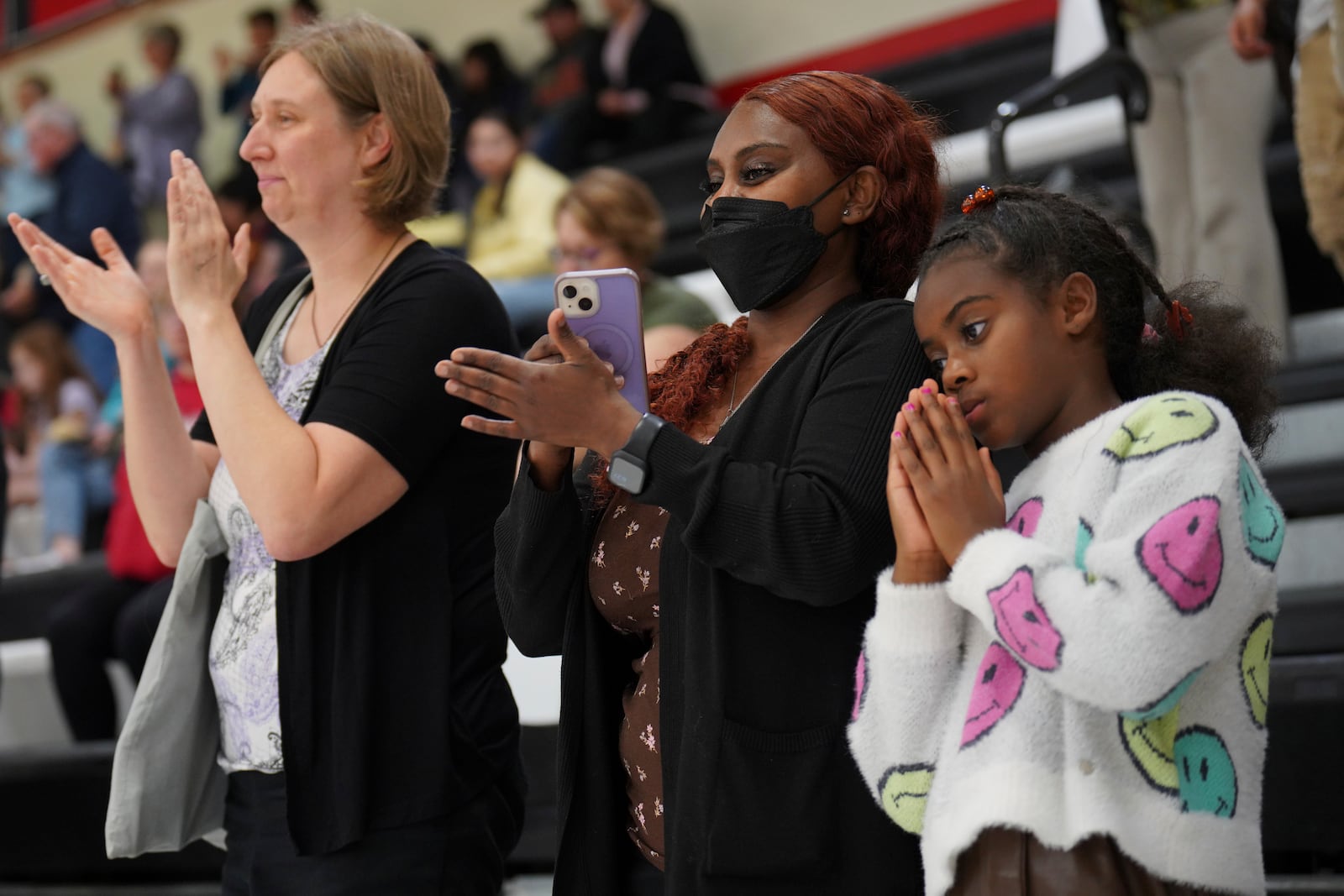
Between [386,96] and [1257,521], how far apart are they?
125 centimetres

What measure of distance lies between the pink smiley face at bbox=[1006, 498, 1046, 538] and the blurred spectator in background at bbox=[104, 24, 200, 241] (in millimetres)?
8417

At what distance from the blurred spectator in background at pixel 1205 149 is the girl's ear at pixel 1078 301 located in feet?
6.97

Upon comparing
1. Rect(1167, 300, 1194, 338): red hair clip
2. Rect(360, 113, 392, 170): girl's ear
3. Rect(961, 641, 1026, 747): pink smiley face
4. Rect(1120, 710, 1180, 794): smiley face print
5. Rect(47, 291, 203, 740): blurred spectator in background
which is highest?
Rect(360, 113, 392, 170): girl's ear

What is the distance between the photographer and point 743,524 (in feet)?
4.52

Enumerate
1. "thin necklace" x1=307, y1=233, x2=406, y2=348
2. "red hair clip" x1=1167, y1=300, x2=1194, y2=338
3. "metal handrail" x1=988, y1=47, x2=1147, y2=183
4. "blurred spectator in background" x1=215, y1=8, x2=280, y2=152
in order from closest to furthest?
"red hair clip" x1=1167, y1=300, x2=1194, y2=338
"thin necklace" x1=307, y1=233, x2=406, y2=348
"metal handrail" x1=988, y1=47, x2=1147, y2=183
"blurred spectator in background" x1=215, y1=8, x2=280, y2=152

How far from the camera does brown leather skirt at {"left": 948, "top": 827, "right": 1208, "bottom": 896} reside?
1248 millimetres

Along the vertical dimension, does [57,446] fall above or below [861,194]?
below

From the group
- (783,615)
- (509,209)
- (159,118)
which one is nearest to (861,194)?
(783,615)

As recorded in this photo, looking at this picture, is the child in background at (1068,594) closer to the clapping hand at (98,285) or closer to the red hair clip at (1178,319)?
the red hair clip at (1178,319)

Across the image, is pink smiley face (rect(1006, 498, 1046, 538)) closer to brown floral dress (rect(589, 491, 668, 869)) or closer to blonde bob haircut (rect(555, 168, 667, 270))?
brown floral dress (rect(589, 491, 668, 869))

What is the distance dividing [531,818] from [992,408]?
6.66 ft

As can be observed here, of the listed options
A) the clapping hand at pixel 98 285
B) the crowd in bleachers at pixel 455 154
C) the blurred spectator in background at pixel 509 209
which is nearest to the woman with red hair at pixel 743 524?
the clapping hand at pixel 98 285

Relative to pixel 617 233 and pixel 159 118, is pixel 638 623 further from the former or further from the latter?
pixel 159 118

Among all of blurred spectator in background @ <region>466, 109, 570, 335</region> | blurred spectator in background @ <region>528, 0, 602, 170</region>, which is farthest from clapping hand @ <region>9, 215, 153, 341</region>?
blurred spectator in background @ <region>528, 0, 602, 170</region>
